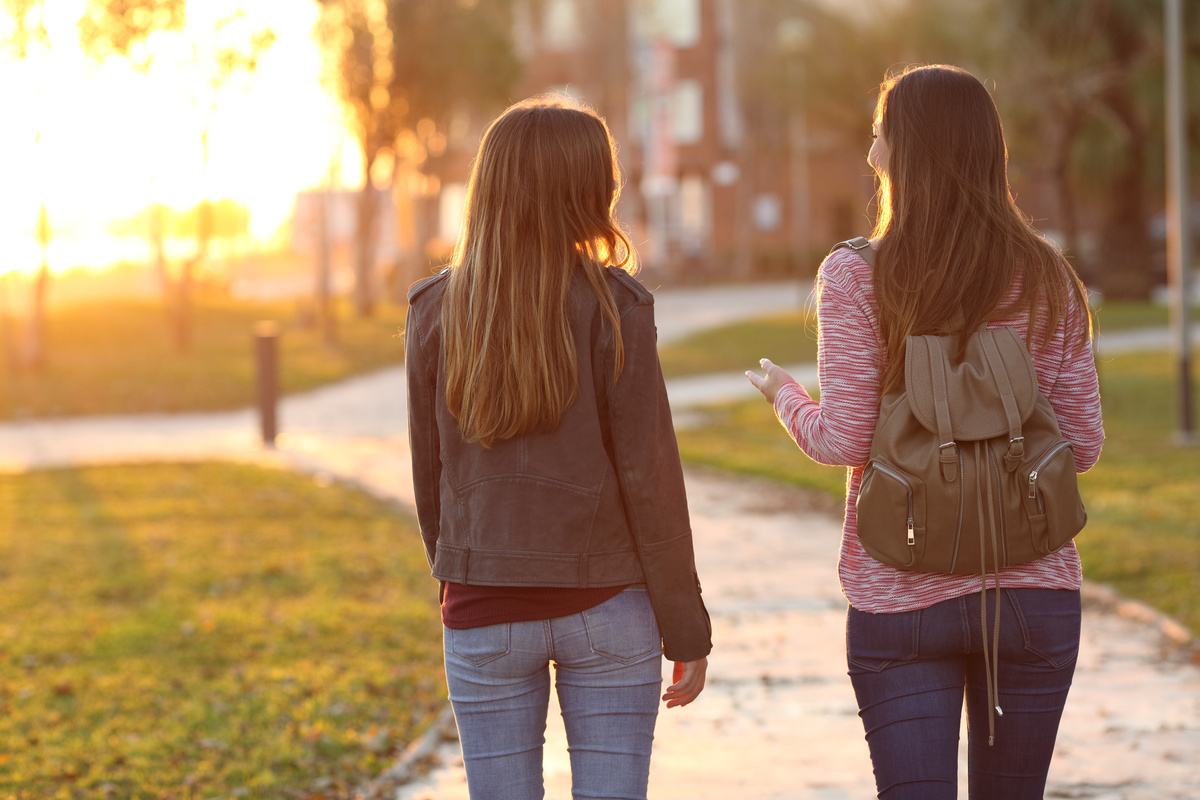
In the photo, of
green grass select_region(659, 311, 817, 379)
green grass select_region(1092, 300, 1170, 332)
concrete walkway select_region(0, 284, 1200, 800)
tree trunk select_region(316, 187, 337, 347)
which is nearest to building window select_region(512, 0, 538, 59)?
tree trunk select_region(316, 187, 337, 347)

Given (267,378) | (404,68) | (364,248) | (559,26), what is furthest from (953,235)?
(559,26)

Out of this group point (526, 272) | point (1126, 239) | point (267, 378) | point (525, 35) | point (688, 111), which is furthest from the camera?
point (688, 111)

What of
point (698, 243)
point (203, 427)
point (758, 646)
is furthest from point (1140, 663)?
point (698, 243)

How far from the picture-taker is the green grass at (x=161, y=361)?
19047 mm

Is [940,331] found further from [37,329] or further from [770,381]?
[37,329]

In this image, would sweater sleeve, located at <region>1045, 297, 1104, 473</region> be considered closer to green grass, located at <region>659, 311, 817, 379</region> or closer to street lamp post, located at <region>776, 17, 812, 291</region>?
green grass, located at <region>659, 311, 817, 379</region>

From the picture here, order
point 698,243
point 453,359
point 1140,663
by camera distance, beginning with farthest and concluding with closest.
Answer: point 698,243 < point 1140,663 < point 453,359

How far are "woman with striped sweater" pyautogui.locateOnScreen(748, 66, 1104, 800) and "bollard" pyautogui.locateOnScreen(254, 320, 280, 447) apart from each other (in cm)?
1235

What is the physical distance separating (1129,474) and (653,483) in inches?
359

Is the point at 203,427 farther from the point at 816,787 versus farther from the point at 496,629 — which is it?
the point at 496,629

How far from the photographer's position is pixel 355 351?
2483 cm

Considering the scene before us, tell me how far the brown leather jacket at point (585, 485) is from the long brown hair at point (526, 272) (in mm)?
34

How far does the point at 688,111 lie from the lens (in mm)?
53656

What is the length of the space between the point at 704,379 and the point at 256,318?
13.3 m
